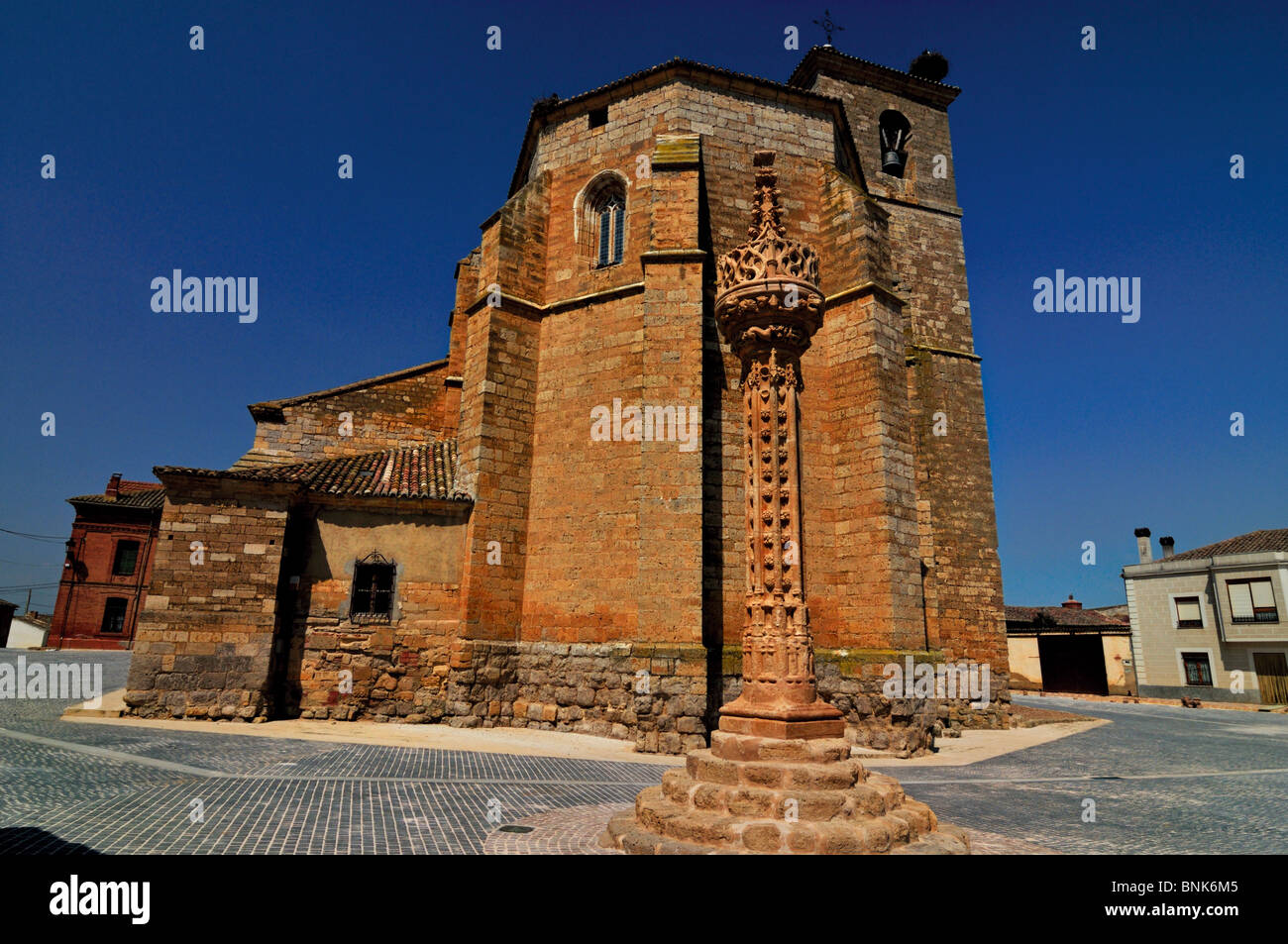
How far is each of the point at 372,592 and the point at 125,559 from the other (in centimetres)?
3250

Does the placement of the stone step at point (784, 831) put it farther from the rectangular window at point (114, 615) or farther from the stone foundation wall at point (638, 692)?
the rectangular window at point (114, 615)

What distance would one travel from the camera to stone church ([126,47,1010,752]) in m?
11.8

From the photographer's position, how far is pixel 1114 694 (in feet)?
107

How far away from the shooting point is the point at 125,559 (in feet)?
121

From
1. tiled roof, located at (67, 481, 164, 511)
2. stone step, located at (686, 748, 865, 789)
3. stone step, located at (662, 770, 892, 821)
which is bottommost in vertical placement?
stone step, located at (662, 770, 892, 821)

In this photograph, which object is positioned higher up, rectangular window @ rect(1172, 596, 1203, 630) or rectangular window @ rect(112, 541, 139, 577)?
rectangular window @ rect(112, 541, 139, 577)

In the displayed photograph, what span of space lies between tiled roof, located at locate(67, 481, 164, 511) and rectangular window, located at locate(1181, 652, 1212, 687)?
1934 inches

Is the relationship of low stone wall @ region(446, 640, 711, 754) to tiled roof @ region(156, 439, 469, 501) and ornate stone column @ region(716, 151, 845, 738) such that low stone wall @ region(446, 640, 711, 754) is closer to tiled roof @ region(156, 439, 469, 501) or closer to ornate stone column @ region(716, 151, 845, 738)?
tiled roof @ region(156, 439, 469, 501)

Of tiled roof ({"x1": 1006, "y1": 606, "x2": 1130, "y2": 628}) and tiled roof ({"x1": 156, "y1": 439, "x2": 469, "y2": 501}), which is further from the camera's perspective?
tiled roof ({"x1": 1006, "y1": 606, "x2": 1130, "y2": 628})

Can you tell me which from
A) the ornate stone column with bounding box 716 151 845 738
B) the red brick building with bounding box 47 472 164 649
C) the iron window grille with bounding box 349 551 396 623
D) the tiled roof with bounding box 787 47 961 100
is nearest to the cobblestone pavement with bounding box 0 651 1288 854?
the ornate stone column with bounding box 716 151 845 738

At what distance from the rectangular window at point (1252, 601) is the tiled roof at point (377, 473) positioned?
32.2m

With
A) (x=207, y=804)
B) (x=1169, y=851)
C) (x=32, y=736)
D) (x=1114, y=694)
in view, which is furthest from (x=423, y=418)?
(x=1114, y=694)

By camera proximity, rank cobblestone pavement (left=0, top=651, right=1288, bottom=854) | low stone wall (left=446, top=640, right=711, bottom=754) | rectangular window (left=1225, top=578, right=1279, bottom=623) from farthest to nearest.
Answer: rectangular window (left=1225, top=578, right=1279, bottom=623) < low stone wall (left=446, top=640, right=711, bottom=754) < cobblestone pavement (left=0, top=651, right=1288, bottom=854)
